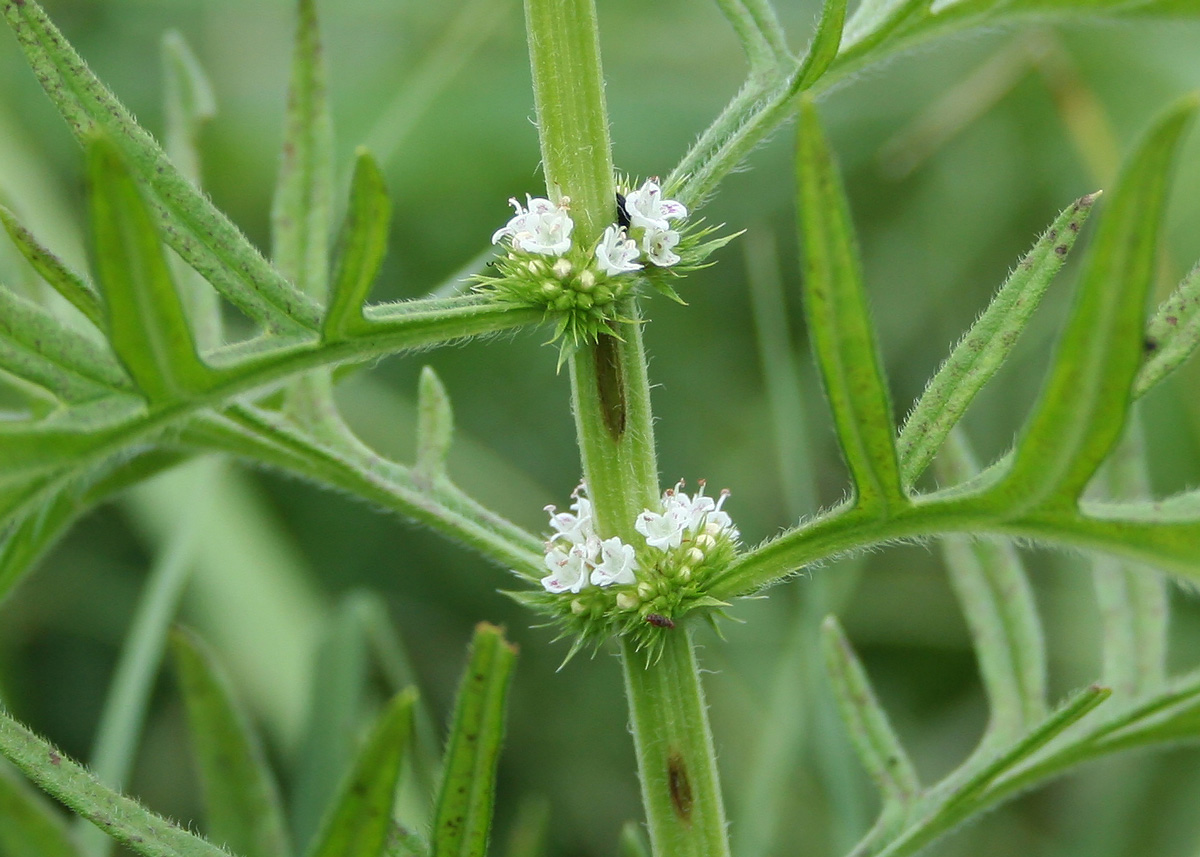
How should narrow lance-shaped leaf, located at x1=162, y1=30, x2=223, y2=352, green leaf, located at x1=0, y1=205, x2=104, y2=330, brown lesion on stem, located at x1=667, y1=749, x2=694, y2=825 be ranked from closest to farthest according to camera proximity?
green leaf, located at x1=0, y1=205, x2=104, y2=330 < brown lesion on stem, located at x1=667, y1=749, x2=694, y2=825 < narrow lance-shaped leaf, located at x1=162, y1=30, x2=223, y2=352

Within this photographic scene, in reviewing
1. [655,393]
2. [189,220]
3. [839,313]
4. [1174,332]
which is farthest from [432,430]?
[655,393]

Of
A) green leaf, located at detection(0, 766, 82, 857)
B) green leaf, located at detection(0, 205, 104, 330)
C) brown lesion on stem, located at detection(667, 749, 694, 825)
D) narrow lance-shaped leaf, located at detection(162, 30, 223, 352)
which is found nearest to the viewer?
green leaf, located at detection(0, 205, 104, 330)

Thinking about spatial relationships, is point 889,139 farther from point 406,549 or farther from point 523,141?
point 406,549

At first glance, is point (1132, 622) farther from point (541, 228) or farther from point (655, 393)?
point (655, 393)

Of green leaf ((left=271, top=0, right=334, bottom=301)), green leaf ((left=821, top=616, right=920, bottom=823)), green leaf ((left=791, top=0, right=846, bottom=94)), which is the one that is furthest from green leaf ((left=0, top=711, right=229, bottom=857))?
green leaf ((left=791, top=0, right=846, bottom=94))

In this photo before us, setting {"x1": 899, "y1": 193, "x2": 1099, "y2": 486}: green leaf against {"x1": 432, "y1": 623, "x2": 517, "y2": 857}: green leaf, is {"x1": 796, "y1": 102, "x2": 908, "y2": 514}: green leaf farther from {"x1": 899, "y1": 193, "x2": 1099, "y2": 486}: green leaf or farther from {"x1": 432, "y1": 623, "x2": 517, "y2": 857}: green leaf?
{"x1": 432, "y1": 623, "x2": 517, "y2": 857}: green leaf

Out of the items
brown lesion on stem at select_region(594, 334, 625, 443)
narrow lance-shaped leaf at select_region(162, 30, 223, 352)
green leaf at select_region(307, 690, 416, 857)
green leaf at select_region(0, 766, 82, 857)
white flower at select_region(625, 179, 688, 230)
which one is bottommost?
green leaf at select_region(0, 766, 82, 857)

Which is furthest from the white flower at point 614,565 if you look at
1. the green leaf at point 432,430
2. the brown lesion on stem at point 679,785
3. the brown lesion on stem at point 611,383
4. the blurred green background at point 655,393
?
the blurred green background at point 655,393
